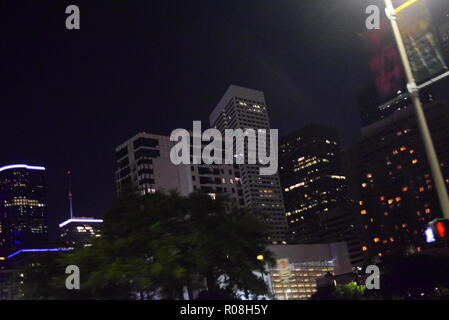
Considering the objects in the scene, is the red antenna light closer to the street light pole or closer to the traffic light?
the traffic light

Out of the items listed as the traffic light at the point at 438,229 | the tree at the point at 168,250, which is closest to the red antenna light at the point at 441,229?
the traffic light at the point at 438,229

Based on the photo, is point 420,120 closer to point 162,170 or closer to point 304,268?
point 304,268

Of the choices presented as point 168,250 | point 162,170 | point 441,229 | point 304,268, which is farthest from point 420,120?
point 162,170

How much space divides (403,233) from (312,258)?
107759 millimetres

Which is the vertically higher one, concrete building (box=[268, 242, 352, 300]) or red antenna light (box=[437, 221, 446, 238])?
concrete building (box=[268, 242, 352, 300])

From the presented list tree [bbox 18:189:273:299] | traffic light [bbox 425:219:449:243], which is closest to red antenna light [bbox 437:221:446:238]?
traffic light [bbox 425:219:449:243]

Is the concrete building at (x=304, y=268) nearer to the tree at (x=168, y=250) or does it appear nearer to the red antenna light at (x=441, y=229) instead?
the tree at (x=168, y=250)

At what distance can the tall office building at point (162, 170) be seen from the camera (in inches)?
5300

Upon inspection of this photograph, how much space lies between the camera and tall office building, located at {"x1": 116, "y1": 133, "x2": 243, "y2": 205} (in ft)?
442

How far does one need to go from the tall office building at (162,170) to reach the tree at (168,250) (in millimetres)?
96870

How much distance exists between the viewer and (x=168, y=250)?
29797mm

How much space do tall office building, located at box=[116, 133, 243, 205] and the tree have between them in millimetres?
96870

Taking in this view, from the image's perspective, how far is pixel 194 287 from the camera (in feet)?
103
